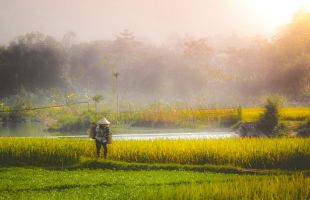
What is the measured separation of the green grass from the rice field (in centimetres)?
107

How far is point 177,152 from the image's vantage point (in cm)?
1385

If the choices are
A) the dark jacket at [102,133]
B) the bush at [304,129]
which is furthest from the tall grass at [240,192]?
the bush at [304,129]

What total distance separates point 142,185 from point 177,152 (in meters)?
3.33

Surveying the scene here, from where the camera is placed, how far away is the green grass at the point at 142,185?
27.9ft

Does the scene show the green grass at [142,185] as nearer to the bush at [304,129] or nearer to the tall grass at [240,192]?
the tall grass at [240,192]

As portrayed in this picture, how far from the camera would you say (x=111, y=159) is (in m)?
14.2

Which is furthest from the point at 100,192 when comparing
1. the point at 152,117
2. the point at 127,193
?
the point at 152,117

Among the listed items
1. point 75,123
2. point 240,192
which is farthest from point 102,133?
point 75,123

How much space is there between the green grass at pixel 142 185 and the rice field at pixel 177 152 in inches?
42.3

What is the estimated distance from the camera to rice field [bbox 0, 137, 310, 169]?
1334 centimetres

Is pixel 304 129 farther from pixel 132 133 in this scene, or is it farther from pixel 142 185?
pixel 142 185

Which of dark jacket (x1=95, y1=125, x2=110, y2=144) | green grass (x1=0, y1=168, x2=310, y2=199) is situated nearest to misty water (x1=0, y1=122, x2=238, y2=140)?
dark jacket (x1=95, y1=125, x2=110, y2=144)

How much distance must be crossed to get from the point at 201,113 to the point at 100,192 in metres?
15.3

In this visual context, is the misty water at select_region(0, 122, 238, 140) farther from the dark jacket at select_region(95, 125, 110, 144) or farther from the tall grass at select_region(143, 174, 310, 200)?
the tall grass at select_region(143, 174, 310, 200)
